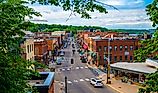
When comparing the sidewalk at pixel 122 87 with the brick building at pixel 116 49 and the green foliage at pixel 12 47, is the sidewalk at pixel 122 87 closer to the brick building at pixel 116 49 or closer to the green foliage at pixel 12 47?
the brick building at pixel 116 49

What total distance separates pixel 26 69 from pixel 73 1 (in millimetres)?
2155

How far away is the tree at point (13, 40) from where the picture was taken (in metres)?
7.84

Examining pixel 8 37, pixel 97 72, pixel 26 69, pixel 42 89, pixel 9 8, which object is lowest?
pixel 97 72

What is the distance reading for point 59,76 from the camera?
67625 mm

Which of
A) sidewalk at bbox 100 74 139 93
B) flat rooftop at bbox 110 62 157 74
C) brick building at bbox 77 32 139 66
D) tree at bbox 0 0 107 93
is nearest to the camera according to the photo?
tree at bbox 0 0 107 93

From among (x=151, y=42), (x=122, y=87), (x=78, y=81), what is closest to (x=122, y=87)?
(x=122, y=87)

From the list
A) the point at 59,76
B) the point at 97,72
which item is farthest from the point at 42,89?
the point at 97,72

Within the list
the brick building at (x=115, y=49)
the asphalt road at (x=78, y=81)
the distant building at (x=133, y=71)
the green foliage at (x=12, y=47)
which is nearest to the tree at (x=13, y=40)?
the green foliage at (x=12, y=47)

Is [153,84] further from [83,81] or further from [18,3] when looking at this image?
[83,81]

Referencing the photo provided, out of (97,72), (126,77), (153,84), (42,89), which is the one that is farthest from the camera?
(97,72)

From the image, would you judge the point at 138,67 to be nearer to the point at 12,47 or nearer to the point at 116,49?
the point at 116,49

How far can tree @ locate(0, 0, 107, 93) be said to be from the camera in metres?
7.84

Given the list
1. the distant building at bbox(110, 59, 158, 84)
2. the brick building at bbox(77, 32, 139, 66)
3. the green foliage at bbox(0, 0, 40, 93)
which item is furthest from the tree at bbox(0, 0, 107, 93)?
the brick building at bbox(77, 32, 139, 66)

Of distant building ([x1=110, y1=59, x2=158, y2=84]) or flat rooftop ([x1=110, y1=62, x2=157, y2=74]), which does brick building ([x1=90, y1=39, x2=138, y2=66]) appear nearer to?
distant building ([x1=110, y1=59, x2=158, y2=84])
